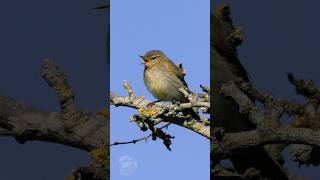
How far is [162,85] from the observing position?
395cm

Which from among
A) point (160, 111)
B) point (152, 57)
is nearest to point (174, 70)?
point (152, 57)

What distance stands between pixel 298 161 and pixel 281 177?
18cm

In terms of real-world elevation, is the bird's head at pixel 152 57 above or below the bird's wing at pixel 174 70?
above

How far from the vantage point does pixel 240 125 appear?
18.5 feet

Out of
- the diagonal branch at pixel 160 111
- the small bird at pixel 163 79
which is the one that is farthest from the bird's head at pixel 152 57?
the diagonal branch at pixel 160 111

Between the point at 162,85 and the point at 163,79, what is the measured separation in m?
0.03

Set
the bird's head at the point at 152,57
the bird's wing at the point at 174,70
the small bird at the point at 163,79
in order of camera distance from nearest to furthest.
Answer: the bird's head at the point at 152,57, the bird's wing at the point at 174,70, the small bird at the point at 163,79

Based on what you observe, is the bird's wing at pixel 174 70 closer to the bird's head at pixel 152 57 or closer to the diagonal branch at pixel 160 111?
the bird's head at pixel 152 57

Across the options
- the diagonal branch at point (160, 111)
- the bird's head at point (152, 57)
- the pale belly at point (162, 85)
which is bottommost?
the diagonal branch at point (160, 111)

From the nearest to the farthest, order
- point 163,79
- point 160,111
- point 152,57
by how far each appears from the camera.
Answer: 1. point 152,57
2. point 160,111
3. point 163,79

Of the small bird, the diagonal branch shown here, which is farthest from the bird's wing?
the diagonal branch

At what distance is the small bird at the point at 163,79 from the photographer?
12.1ft

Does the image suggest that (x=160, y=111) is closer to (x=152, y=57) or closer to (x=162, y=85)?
(x=162, y=85)

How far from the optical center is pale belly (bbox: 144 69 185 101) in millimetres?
3846
